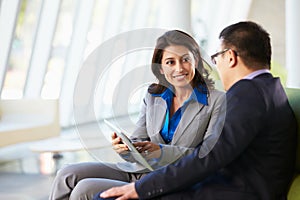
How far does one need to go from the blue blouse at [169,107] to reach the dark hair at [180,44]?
0.06 ft

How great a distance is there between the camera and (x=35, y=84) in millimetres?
6645

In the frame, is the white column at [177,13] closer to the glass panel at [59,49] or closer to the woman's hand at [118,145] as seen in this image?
the glass panel at [59,49]

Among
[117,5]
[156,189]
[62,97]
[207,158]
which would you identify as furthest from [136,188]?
[117,5]

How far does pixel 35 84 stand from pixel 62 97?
2.45 feet

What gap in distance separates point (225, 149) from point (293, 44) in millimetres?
4810

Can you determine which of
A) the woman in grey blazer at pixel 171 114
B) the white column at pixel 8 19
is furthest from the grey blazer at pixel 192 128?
the white column at pixel 8 19

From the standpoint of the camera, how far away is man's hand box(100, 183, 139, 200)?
1636 millimetres

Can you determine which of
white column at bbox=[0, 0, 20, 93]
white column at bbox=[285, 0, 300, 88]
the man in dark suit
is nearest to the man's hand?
the man in dark suit

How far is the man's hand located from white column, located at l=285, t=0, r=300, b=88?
4680 mm

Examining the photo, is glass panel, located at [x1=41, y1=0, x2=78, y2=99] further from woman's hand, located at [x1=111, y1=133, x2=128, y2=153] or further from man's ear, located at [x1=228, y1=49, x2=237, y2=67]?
man's ear, located at [x1=228, y1=49, x2=237, y2=67]

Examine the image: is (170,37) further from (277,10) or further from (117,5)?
(277,10)

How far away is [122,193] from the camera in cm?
165

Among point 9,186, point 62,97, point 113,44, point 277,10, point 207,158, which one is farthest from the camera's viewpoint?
point 277,10

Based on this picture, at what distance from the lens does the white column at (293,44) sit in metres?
5.98
